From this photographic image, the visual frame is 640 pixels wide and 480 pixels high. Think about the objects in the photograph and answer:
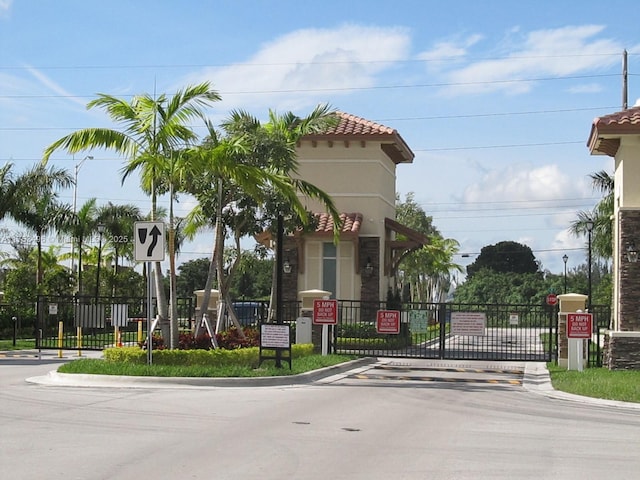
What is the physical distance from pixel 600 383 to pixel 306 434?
10.6 m

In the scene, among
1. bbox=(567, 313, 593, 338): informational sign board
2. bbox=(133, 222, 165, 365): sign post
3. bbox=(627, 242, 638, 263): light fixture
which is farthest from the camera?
bbox=(627, 242, 638, 263): light fixture

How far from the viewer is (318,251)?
130 feet

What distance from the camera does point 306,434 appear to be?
12930mm

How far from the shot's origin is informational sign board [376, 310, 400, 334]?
2920cm

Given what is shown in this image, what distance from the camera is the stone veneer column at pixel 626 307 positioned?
26.1 meters

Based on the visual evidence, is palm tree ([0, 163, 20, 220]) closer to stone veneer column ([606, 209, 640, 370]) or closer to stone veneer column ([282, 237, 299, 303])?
stone veneer column ([282, 237, 299, 303])

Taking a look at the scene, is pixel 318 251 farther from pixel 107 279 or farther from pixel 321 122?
pixel 107 279

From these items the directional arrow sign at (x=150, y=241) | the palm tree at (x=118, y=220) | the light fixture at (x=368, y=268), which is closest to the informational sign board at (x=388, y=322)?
the light fixture at (x=368, y=268)

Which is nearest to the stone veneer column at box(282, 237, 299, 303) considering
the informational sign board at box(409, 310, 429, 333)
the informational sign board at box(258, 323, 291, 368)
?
the informational sign board at box(409, 310, 429, 333)

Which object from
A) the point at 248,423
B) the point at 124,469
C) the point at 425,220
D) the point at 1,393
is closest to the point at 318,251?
the point at 1,393

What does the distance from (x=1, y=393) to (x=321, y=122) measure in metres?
16.1

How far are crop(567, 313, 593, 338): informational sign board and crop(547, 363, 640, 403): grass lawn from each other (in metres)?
1.00

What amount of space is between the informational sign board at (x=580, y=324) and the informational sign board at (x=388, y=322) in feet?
17.3

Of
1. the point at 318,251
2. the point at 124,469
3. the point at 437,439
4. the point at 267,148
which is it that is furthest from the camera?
the point at 318,251
